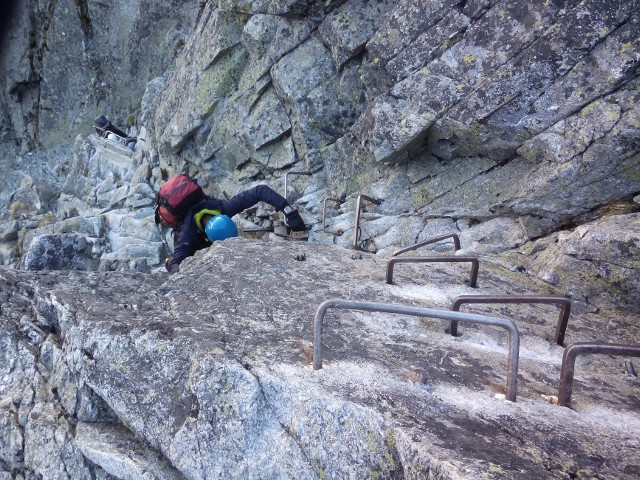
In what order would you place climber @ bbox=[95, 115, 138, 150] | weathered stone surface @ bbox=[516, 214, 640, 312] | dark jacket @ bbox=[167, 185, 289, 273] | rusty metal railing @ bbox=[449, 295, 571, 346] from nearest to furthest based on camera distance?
rusty metal railing @ bbox=[449, 295, 571, 346] < weathered stone surface @ bbox=[516, 214, 640, 312] < dark jacket @ bbox=[167, 185, 289, 273] < climber @ bbox=[95, 115, 138, 150]

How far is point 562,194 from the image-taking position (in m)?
8.75

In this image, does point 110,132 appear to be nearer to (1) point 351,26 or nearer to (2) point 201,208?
(2) point 201,208

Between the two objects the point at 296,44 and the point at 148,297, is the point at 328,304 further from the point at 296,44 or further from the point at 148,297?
the point at 296,44

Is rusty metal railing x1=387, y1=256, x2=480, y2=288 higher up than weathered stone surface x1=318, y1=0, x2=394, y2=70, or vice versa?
weathered stone surface x1=318, y1=0, x2=394, y2=70

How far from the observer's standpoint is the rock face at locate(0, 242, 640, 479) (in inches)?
154

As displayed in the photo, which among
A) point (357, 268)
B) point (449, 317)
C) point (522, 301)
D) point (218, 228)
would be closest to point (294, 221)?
point (218, 228)

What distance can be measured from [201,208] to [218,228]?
2.99ft

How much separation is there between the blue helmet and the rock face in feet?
12.8

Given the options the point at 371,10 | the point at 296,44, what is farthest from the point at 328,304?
the point at 296,44

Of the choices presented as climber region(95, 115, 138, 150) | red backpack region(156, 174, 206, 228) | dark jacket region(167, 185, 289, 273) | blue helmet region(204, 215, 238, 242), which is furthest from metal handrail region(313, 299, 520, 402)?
climber region(95, 115, 138, 150)

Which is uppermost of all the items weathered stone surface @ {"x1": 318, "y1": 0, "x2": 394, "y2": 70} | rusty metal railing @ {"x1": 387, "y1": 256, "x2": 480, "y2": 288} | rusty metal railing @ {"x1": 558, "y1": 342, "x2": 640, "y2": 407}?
weathered stone surface @ {"x1": 318, "y1": 0, "x2": 394, "y2": 70}

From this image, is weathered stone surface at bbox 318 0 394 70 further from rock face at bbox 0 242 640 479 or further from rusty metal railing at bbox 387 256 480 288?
rock face at bbox 0 242 640 479

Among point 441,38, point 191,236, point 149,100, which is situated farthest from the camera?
point 149,100

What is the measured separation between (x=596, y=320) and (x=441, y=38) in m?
6.12
